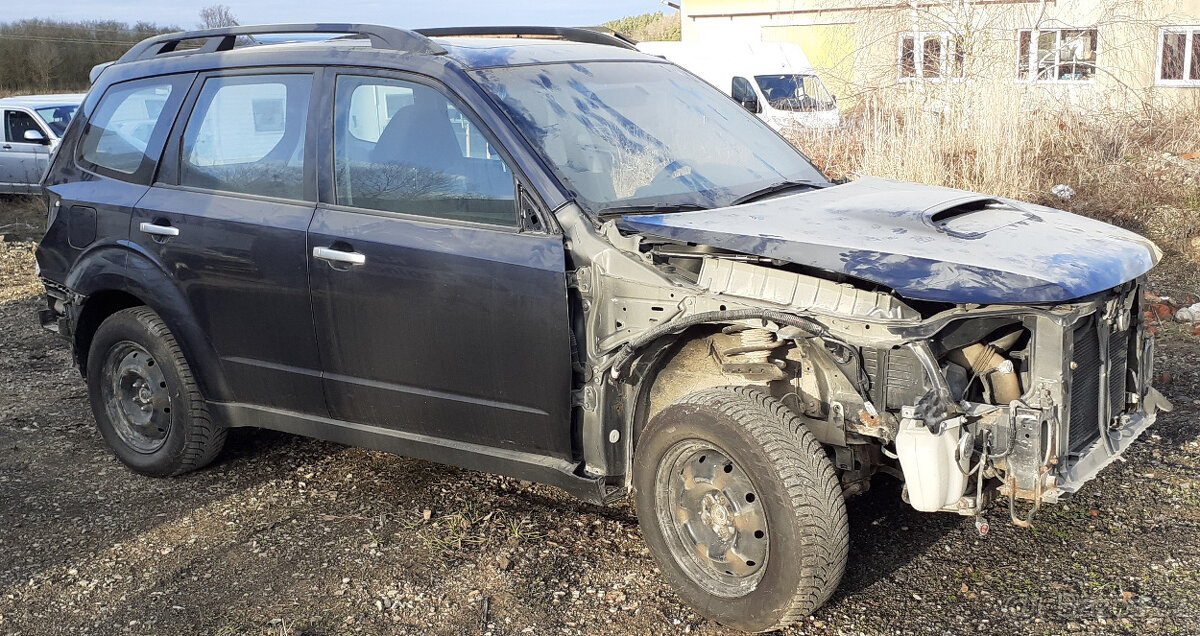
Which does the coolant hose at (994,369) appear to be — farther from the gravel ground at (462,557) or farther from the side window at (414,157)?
the side window at (414,157)

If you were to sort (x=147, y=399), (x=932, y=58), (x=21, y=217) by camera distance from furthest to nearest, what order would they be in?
(x=21, y=217)
(x=932, y=58)
(x=147, y=399)

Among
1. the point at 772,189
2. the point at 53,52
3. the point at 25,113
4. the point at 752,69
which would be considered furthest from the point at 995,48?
the point at 53,52

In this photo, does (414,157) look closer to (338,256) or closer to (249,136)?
(338,256)

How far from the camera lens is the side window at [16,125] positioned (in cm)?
1491

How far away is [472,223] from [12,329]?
18.2ft

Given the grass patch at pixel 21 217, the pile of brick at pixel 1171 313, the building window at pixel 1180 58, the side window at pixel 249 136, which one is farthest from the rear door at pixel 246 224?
the building window at pixel 1180 58

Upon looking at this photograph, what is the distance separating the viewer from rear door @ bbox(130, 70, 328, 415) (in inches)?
163

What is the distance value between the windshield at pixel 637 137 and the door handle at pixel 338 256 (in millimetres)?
774

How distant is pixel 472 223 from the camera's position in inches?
147

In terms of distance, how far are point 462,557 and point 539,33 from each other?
2.47 meters

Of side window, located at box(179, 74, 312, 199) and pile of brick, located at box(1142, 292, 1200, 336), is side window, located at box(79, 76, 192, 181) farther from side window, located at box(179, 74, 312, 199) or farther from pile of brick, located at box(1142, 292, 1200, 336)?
pile of brick, located at box(1142, 292, 1200, 336)

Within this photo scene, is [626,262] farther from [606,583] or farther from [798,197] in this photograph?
[606,583]

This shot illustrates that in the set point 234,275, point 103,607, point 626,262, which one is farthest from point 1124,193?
point 103,607

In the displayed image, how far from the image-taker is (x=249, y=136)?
433 centimetres
